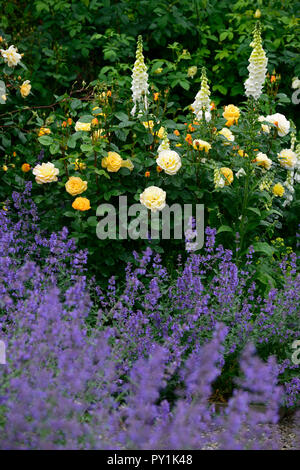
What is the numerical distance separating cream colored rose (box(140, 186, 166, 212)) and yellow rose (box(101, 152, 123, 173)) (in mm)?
231

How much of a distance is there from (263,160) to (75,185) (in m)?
1.20

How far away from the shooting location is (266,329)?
10.0 ft

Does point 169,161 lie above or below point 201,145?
below

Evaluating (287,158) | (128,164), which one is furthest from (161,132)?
(287,158)

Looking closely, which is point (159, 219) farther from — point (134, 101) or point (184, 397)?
point (184, 397)

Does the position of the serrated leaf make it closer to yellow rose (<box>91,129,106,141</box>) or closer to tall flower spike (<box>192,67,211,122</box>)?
tall flower spike (<box>192,67,211,122</box>)

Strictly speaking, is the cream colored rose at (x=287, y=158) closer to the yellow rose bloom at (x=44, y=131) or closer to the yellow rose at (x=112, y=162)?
the yellow rose at (x=112, y=162)

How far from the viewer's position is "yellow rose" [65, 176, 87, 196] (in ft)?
11.8

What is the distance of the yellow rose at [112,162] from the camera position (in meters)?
3.59

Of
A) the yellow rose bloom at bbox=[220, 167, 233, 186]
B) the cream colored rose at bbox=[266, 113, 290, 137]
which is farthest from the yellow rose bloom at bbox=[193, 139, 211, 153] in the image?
the cream colored rose at bbox=[266, 113, 290, 137]

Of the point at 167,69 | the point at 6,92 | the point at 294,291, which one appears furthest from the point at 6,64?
the point at 294,291

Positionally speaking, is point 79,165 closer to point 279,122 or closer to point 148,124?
point 148,124

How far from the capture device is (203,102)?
4004 millimetres

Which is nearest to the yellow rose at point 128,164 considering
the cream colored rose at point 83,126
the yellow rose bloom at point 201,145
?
the cream colored rose at point 83,126
